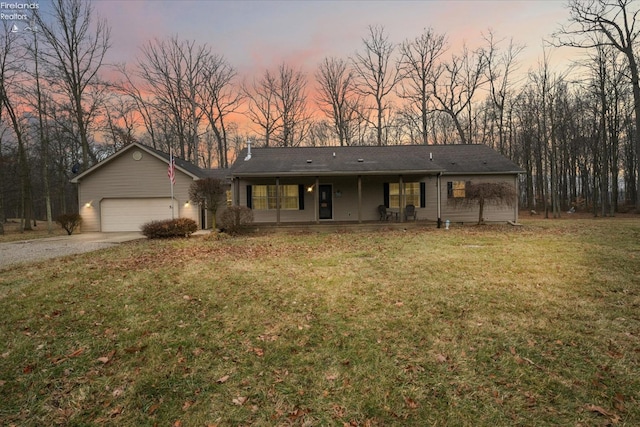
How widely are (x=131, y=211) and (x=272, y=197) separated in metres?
8.03

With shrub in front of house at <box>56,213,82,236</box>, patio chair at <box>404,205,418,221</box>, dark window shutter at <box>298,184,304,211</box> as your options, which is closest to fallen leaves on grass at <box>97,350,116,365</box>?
dark window shutter at <box>298,184,304,211</box>

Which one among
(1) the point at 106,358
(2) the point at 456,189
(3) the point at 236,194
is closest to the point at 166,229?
(3) the point at 236,194

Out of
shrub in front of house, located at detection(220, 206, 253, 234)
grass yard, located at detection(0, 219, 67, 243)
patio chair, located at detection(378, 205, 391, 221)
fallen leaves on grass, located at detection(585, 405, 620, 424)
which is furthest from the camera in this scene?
patio chair, located at detection(378, 205, 391, 221)

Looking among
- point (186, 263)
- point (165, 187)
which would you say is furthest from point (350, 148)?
point (186, 263)

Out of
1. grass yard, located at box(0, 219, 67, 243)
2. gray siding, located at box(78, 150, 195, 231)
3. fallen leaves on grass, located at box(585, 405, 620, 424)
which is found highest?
gray siding, located at box(78, 150, 195, 231)

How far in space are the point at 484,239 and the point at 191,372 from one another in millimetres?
10422

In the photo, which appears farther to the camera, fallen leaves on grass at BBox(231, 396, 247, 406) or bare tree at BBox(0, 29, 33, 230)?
bare tree at BBox(0, 29, 33, 230)

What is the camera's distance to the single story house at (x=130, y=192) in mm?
16109

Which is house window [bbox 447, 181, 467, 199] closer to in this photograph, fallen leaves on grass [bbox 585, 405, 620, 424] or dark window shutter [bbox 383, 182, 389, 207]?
Answer: dark window shutter [bbox 383, 182, 389, 207]

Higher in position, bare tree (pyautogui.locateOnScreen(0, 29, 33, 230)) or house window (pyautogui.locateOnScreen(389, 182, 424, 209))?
bare tree (pyautogui.locateOnScreen(0, 29, 33, 230))

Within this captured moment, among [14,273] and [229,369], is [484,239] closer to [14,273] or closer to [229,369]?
[229,369]

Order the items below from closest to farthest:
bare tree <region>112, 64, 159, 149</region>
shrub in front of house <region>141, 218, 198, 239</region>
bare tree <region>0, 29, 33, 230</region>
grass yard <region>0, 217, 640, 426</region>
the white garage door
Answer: grass yard <region>0, 217, 640, 426</region> → shrub in front of house <region>141, 218, 198, 239</region> → the white garage door → bare tree <region>0, 29, 33, 230</region> → bare tree <region>112, 64, 159, 149</region>

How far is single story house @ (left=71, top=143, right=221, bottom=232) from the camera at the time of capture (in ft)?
52.9

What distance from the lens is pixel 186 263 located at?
292 inches
